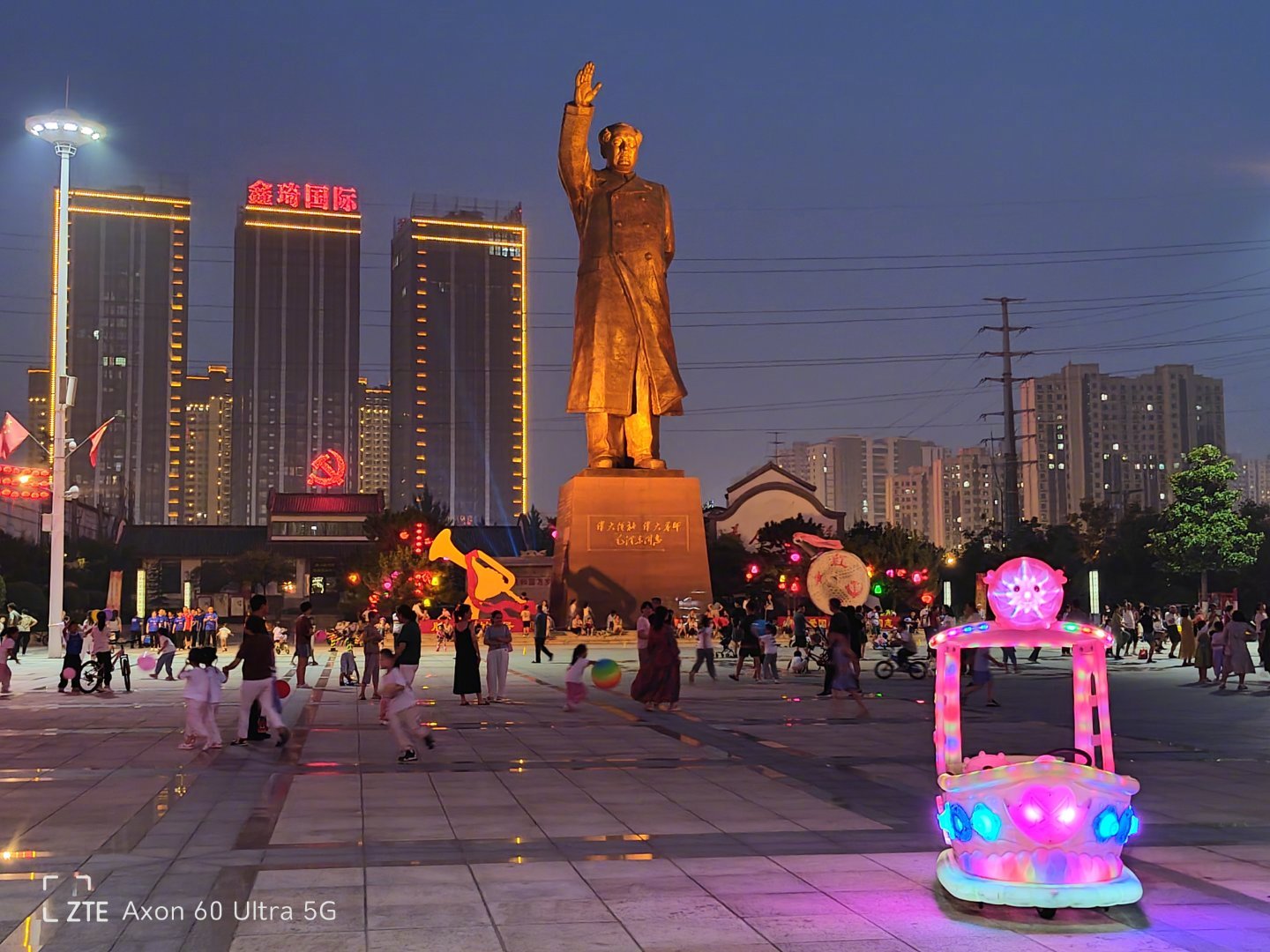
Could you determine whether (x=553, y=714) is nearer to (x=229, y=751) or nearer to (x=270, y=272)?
(x=229, y=751)

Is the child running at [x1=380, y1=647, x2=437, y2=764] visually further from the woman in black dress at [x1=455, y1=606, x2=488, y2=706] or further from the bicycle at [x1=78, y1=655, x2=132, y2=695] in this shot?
the bicycle at [x1=78, y1=655, x2=132, y2=695]

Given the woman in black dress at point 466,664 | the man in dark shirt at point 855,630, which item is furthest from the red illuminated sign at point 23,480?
the man in dark shirt at point 855,630

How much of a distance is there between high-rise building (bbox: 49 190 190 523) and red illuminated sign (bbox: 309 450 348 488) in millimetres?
48051

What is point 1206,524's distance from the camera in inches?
1981

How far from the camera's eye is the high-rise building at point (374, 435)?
158m

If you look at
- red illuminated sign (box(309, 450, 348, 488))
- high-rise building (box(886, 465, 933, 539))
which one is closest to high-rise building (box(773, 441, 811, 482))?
high-rise building (box(886, 465, 933, 539))

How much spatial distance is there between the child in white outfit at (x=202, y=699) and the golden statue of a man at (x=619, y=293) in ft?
89.3

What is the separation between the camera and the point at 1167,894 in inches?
275

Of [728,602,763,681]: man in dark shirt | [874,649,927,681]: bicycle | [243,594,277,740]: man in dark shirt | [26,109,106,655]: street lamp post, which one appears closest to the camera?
[243,594,277,740]: man in dark shirt

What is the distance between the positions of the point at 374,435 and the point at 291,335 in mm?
21116

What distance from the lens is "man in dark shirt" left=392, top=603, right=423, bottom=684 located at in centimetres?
1391

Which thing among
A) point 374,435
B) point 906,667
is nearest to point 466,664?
point 906,667

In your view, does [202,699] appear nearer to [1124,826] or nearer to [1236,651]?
[1124,826]

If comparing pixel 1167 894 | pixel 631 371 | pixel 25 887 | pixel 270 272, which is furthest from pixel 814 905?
pixel 270 272
